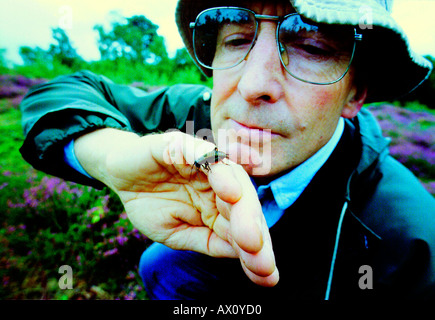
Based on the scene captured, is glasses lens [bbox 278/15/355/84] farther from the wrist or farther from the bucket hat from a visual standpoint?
the wrist

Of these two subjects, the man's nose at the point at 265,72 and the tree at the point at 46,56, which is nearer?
the man's nose at the point at 265,72

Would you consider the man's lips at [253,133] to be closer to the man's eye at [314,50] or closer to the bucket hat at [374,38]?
the man's eye at [314,50]

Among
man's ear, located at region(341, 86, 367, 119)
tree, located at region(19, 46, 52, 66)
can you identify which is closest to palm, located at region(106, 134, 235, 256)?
man's ear, located at region(341, 86, 367, 119)

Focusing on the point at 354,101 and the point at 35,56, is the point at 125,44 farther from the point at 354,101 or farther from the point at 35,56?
the point at 354,101

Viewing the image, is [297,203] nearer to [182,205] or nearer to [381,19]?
[182,205]


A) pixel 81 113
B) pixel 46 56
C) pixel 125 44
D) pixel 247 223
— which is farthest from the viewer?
pixel 46 56

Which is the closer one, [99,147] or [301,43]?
[301,43]

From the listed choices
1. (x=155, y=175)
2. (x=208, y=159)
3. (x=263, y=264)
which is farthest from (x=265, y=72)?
(x=263, y=264)

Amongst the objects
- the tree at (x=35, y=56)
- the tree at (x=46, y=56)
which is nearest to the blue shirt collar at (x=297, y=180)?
the tree at (x=46, y=56)
